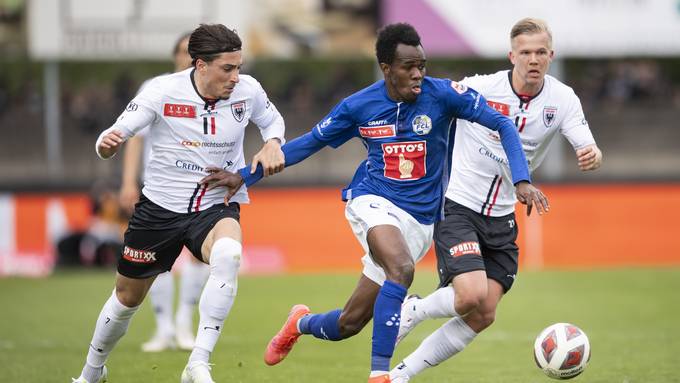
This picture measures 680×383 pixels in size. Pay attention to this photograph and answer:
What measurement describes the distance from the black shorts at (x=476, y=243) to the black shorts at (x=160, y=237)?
1366 millimetres

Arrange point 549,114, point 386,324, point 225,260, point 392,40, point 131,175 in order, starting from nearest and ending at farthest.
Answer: point 386,324 < point 225,260 < point 392,40 < point 549,114 < point 131,175

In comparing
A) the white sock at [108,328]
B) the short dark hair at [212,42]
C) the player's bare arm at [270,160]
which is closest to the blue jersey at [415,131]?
the player's bare arm at [270,160]

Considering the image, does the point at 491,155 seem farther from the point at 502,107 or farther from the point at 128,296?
the point at 128,296

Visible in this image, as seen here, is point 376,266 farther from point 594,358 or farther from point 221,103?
point 594,358

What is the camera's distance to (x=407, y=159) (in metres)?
6.89

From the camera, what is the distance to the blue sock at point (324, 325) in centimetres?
716

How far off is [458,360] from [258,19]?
2420 cm

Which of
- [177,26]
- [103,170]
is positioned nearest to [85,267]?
[103,170]

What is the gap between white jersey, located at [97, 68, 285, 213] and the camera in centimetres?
695

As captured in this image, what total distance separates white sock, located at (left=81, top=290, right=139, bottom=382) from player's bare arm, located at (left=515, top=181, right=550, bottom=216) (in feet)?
8.33

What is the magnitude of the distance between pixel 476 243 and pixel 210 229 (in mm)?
1692

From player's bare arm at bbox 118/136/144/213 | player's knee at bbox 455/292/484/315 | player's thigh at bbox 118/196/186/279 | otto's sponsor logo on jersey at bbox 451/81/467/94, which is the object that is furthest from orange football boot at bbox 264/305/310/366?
player's bare arm at bbox 118/136/144/213

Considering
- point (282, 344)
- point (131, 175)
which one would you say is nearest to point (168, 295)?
point (131, 175)

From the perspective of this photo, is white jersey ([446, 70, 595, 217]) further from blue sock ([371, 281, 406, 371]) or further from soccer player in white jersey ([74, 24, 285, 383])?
soccer player in white jersey ([74, 24, 285, 383])
